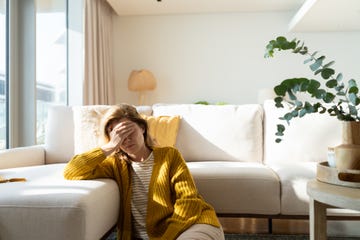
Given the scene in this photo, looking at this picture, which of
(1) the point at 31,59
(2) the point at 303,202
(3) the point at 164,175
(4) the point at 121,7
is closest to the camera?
(3) the point at 164,175

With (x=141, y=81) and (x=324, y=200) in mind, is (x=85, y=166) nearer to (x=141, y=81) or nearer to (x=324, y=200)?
(x=324, y=200)

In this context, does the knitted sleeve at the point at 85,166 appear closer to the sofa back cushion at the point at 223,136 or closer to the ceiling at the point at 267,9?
the sofa back cushion at the point at 223,136

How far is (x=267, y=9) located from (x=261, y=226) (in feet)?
10.9

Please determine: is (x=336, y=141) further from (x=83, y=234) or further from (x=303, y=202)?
(x=83, y=234)

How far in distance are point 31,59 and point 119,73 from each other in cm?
185

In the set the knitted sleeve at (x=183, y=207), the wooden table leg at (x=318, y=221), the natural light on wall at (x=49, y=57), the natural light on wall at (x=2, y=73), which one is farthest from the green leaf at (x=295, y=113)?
the natural light on wall at (x=49, y=57)

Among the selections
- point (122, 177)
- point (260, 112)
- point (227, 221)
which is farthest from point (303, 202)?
point (122, 177)

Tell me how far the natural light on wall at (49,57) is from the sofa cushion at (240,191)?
2.06 metres

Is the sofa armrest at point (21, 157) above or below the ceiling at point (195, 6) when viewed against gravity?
below

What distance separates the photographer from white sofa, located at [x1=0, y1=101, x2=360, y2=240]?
1.04 meters

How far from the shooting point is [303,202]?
1656 mm

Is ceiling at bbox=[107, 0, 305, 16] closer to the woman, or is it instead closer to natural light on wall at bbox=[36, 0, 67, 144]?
natural light on wall at bbox=[36, 0, 67, 144]

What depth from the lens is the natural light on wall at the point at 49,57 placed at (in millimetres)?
3160

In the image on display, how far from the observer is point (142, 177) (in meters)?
1.36
